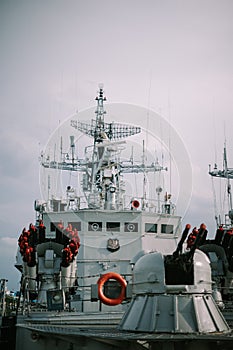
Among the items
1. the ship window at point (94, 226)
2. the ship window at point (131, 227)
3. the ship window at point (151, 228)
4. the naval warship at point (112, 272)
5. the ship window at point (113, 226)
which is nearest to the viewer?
the naval warship at point (112, 272)

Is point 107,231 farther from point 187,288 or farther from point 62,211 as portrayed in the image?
point 187,288

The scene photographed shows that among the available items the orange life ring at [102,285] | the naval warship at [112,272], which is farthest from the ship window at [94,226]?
the orange life ring at [102,285]

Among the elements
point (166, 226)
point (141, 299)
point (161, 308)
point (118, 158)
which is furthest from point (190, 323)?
point (118, 158)

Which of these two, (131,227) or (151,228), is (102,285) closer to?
(131,227)

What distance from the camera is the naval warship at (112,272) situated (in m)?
5.61

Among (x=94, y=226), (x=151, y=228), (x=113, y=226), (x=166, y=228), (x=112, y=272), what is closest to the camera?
(x=112, y=272)

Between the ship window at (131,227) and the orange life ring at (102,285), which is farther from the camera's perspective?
the ship window at (131,227)

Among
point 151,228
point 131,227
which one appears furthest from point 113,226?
point 151,228

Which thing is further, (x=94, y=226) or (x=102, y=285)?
(x=94, y=226)

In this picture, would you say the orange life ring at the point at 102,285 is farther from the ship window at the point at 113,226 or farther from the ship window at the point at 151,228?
the ship window at the point at 151,228

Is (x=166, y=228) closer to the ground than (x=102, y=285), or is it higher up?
higher up

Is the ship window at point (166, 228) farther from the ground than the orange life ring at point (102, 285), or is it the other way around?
the ship window at point (166, 228)

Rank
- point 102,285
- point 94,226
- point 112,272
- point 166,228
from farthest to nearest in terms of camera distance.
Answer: point 166,228 → point 94,226 → point 112,272 → point 102,285

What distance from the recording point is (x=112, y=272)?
10.5m
